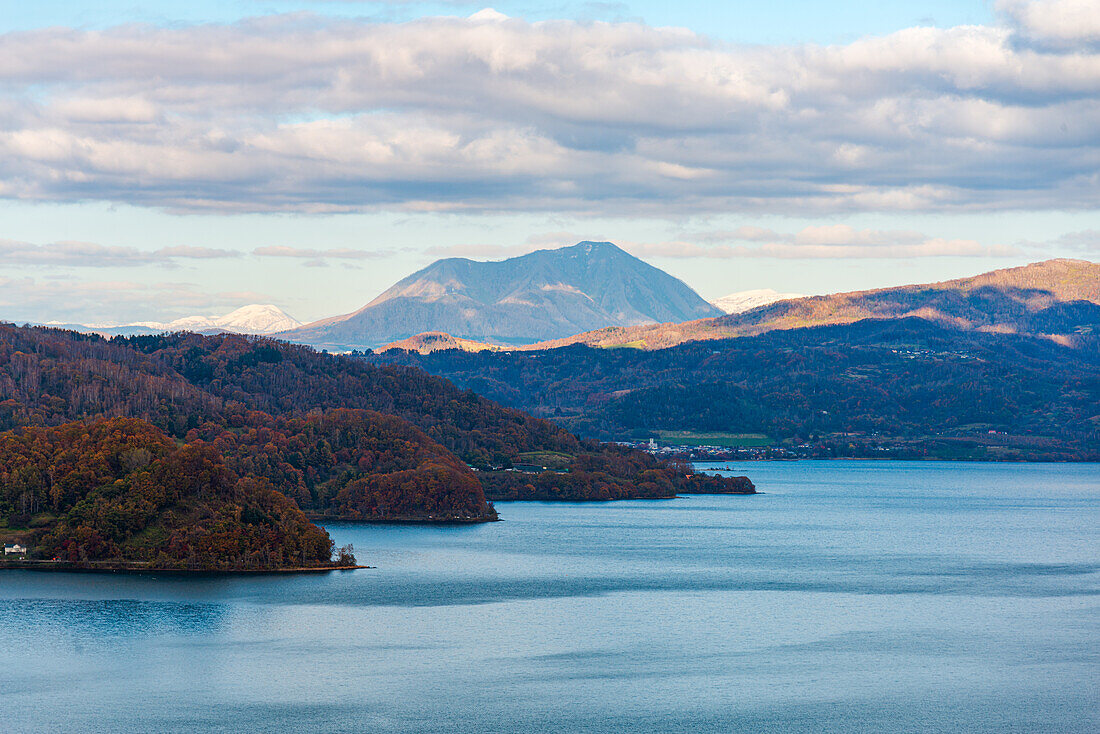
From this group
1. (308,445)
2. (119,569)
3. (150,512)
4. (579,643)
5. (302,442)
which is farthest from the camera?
(308,445)

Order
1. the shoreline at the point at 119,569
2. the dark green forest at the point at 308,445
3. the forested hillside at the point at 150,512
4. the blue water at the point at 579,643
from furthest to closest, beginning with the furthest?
1. the dark green forest at the point at 308,445
2. the forested hillside at the point at 150,512
3. the shoreline at the point at 119,569
4. the blue water at the point at 579,643

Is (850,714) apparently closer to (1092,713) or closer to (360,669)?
(1092,713)

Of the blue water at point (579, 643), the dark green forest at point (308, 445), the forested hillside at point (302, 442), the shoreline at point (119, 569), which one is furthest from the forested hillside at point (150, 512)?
the forested hillside at point (302, 442)

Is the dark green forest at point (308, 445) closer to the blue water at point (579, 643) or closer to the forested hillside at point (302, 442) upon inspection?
the forested hillside at point (302, 442)

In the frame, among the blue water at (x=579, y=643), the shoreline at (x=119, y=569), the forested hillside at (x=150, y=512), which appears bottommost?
the blue water at (x=579, y=643)

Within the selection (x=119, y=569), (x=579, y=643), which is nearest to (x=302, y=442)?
(x=119, y=569)

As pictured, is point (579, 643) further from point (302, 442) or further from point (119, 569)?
point (302, 442)

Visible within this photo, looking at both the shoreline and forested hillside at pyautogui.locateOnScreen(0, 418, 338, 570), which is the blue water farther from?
forested hillside at pyautogui.locateOnScreen(0, 418, 338, 570)

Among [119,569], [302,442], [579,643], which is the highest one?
[302,442]

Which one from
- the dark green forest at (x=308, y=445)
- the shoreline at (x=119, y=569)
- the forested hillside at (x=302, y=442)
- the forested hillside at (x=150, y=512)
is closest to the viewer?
the shoreline at (x=119, y=569)
